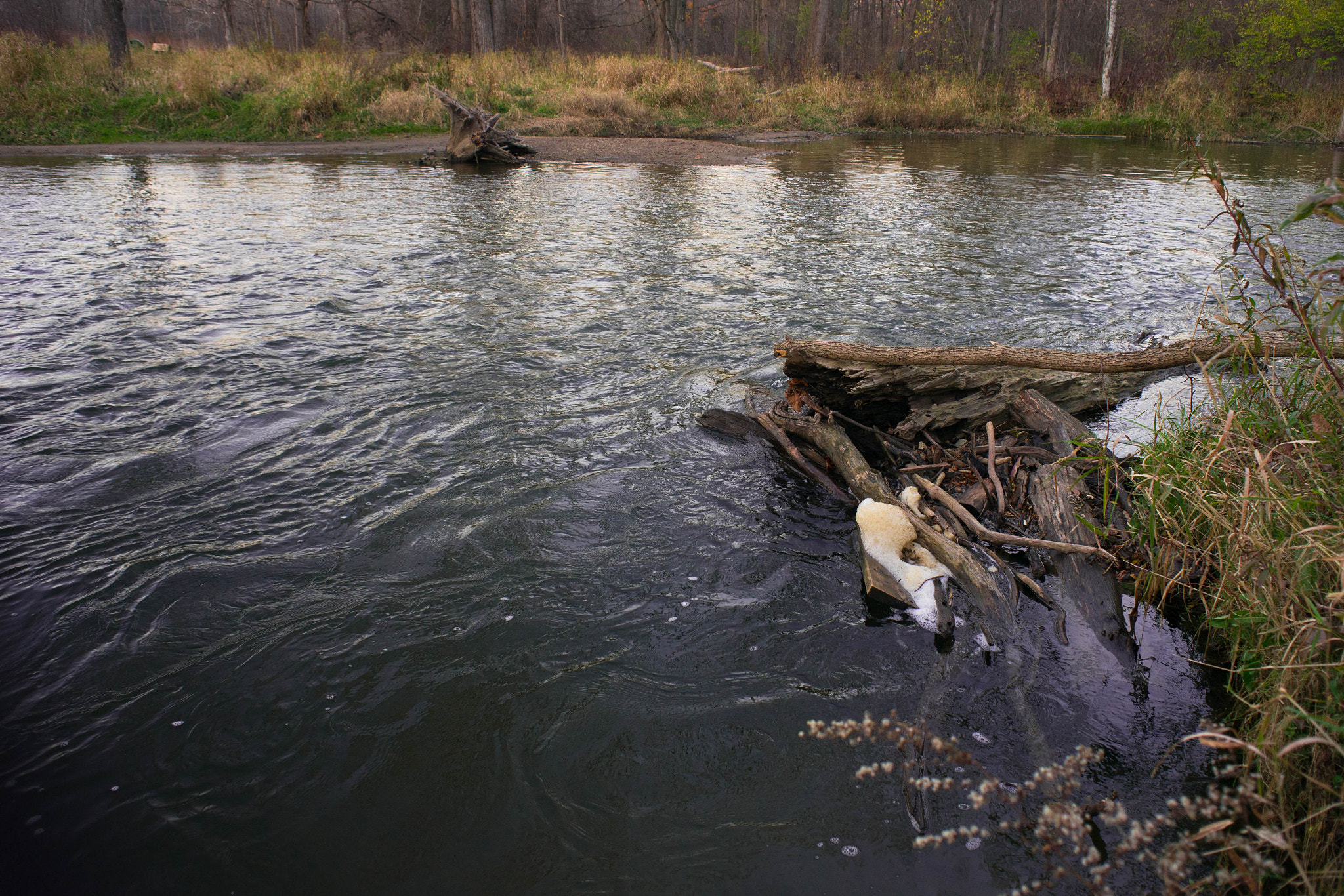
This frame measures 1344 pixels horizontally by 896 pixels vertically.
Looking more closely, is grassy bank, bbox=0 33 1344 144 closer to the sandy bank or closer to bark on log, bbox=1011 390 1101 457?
the sandy bank

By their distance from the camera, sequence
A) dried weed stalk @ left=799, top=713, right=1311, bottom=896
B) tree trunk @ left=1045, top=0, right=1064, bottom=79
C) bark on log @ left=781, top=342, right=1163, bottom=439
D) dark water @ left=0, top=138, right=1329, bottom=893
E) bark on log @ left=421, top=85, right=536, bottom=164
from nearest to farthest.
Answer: dried weed stalk @ left=799, top=713, right=1311, bottom=896 → dark water @ left=0, top=138, right=1329, bottom=893 → bark on log @ left=781, top=342, right=1163, bottom=439 → bark on log @ left=421, top=85, right=536, bottom=164 → tree trunk @ left=1045, top=0, right=1064, bottom=79

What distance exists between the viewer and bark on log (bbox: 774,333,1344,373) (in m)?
4.65

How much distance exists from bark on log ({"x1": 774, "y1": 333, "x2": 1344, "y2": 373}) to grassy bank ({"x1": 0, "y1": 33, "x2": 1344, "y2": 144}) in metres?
19.0

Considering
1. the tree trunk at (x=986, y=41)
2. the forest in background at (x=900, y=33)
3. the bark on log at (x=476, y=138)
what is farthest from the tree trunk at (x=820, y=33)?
the bark on log at (x=476, y=138)

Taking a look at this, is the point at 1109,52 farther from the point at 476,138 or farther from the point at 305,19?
the point at 305,19

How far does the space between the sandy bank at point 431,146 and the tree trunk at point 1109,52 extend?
15.0 meters

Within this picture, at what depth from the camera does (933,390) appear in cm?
467

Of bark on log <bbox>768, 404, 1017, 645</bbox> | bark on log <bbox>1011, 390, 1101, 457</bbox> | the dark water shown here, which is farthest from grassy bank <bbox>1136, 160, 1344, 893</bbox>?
bark on log <bbox>768, 404, 1017, 645</bbox>

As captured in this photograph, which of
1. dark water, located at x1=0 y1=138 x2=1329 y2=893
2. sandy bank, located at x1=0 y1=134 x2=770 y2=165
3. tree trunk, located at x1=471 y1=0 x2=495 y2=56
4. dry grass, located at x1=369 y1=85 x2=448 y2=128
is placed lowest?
dark water, located at x1=0 y1=138 x2=1329 y2=893

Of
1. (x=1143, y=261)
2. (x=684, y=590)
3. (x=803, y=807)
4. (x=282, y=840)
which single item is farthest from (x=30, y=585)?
(x=1143, y=261)

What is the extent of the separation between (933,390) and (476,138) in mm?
15115

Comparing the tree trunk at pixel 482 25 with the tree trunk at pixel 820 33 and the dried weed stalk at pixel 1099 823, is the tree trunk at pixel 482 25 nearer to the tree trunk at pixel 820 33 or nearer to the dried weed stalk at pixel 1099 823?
the tree trunk at pixel 820 33

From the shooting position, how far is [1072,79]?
2956cm

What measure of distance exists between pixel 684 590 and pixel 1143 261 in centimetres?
873
